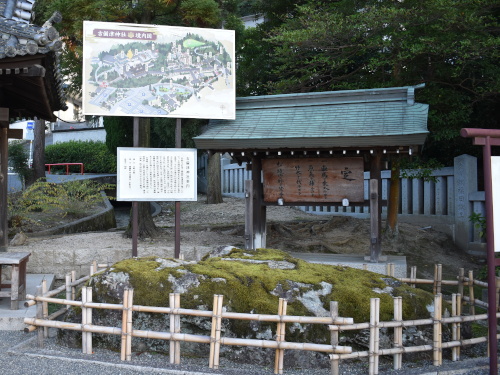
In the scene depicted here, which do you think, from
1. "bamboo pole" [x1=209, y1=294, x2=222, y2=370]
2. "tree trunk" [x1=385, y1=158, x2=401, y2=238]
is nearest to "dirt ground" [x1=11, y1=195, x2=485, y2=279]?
"tree trunk" [x1=385, y1=158, x2=401, y2=238]

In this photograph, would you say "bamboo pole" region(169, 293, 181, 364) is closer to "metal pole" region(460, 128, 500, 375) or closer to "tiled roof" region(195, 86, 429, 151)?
"metal pole" region(460, 128, 500, 375)

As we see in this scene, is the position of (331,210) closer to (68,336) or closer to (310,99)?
(310,99)

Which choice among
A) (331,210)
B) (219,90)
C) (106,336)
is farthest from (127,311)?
(331,210)

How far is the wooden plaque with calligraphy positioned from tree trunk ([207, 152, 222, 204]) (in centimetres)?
950

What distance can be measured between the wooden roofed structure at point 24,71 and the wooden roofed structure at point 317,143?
2.79 m

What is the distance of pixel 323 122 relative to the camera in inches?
376

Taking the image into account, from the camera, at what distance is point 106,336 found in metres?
5.45

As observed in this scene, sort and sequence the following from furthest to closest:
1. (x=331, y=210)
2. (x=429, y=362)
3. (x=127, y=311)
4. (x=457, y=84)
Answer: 1. (x=331, y=210)
2. (x=457, y=84)
3. (x=429, y=362)
4. (x=127, y=311)

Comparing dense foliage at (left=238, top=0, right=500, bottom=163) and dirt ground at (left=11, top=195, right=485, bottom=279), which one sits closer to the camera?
dense foliage at (left=238, top=0, right=500, bottom=163)

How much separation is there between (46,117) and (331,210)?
950cm

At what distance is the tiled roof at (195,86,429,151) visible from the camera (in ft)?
28.5

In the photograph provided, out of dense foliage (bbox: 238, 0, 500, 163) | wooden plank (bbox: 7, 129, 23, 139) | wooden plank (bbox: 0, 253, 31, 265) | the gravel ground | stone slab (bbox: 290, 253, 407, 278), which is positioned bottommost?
the gravel ground

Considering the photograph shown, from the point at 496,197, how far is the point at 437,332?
153 cm

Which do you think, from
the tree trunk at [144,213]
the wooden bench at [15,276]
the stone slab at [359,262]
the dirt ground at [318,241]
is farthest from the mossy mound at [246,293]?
→ the tree trunk at [144,213]
